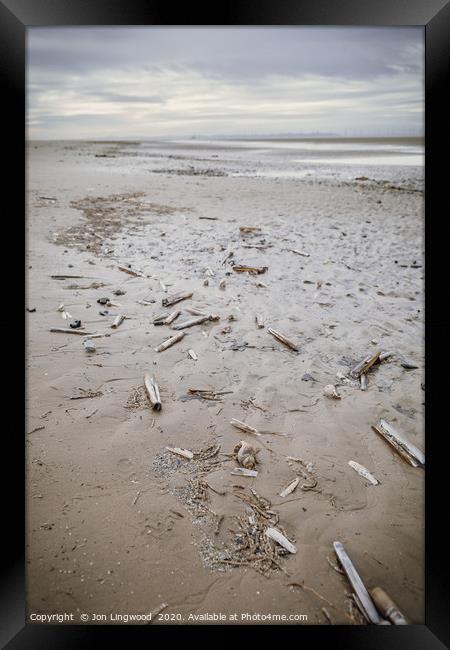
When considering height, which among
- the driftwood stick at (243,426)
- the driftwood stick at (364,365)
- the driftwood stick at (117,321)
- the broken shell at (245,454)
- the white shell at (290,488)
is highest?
the driftwood stick at (117,321)

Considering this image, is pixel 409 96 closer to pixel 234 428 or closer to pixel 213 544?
pixel 234 428

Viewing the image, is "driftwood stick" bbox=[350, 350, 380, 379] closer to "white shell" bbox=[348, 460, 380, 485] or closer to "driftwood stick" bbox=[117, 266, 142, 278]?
"white shell" bbox=[348, 460, 380, 485]

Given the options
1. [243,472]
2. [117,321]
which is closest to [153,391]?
[243,472]

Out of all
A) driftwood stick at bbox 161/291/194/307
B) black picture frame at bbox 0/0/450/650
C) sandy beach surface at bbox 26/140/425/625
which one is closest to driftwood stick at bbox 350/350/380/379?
sandy beach surface at bbox 26/140/425/625

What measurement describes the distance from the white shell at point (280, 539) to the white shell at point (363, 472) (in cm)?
82

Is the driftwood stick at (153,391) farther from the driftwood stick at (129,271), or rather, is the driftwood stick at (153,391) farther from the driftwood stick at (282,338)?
the driftwood stick at (129,271)

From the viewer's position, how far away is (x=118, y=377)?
3.77 metres

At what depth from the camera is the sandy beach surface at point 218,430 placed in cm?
227

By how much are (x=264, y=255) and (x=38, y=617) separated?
5873 millimetres

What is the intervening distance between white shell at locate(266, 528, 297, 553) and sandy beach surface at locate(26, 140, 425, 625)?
38 mm

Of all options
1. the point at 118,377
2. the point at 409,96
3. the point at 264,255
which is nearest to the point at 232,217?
the point at 264,255

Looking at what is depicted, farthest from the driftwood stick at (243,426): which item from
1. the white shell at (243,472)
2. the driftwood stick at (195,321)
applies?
the driftwood stick at (195,321)

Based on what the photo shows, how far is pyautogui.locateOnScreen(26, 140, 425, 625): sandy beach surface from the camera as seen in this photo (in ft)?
7.44

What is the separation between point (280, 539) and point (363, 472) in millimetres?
877
